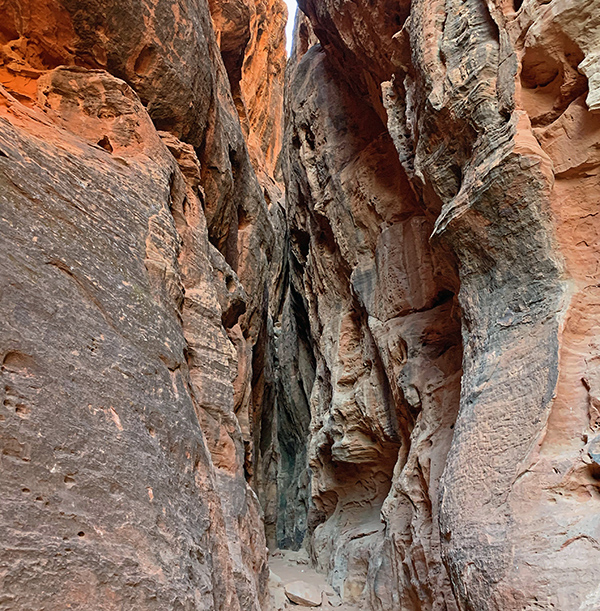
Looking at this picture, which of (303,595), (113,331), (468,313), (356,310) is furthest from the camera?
(356,310)

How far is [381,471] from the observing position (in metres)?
9.77

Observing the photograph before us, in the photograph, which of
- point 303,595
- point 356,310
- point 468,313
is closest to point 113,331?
point 468,313

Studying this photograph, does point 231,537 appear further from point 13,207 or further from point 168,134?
point 168,134

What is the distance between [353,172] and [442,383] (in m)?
5.44

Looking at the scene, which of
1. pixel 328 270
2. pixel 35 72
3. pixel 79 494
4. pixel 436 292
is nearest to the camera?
pixel 79 494

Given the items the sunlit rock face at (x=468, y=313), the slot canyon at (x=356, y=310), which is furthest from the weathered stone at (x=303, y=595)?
the sunlit rock face at (x=468, y=313)

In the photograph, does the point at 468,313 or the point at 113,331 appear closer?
the point at 113,331

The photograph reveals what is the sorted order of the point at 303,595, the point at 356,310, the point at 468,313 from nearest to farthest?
the point at 468,313 < the point at 303,595 < the point at 356,310

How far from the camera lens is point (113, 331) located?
372cm

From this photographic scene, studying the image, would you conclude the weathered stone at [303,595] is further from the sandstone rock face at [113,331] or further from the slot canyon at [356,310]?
the sandstone rock face at [113,331]

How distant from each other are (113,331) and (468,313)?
412cm

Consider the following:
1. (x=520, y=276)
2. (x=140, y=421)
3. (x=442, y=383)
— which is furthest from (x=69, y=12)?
(x=442, y=383)

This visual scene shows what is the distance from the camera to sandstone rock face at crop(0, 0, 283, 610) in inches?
107

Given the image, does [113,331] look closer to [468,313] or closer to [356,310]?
[468,313]
